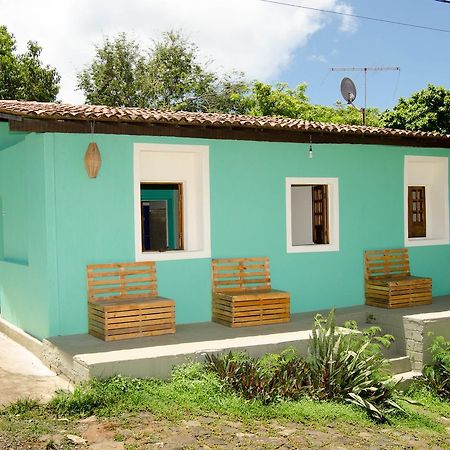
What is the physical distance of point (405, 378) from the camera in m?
9.36

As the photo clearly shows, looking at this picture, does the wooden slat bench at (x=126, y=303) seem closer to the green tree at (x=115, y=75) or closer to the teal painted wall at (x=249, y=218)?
the teal painted wall at (x=249, y=218)

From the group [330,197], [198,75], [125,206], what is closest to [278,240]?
[330,197]

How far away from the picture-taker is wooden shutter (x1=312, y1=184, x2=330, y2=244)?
454 inches

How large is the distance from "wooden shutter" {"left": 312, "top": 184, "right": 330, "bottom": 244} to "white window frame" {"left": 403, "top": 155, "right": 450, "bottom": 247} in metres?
1.86

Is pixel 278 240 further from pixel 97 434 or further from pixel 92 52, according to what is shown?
pixel 92 52

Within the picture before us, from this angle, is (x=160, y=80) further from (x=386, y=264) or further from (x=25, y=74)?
(x=386, y=264)

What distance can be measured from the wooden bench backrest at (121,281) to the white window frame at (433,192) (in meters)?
5.39

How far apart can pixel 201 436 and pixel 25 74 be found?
74.0 feet

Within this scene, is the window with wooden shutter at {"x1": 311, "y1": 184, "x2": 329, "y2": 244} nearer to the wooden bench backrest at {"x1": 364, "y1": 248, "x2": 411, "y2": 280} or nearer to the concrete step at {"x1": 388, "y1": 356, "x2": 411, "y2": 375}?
the wooden bench backrest at {"x1": 364, "y1": 248, "x2": 411, "y2": 280}

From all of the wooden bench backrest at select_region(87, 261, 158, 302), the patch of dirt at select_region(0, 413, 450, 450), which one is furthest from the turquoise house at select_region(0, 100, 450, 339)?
the patch of dirt at select_region(0, 413, 450, 450)

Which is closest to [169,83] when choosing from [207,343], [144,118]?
[144,118]

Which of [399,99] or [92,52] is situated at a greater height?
[92,52]

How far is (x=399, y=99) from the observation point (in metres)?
20.5

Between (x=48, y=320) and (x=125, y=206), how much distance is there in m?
1.92
